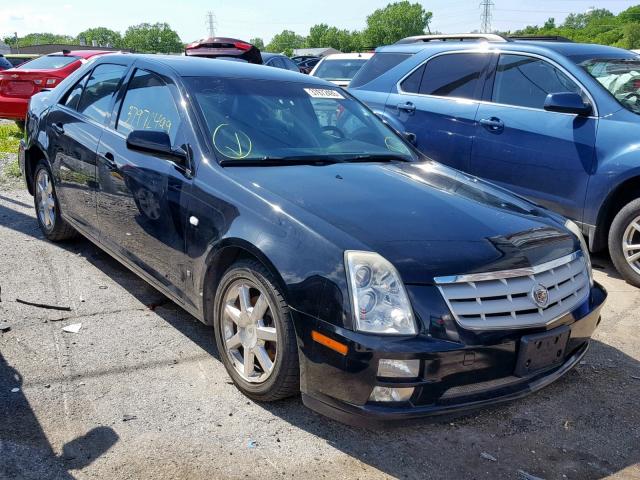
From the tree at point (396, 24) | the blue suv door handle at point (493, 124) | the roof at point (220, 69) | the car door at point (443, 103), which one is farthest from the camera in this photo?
the tree at point (396, 24)

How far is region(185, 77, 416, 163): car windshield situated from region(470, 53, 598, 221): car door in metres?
1.66

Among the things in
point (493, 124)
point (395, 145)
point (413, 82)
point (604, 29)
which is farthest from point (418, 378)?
point (604, 29)

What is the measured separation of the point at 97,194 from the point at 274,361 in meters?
2.14

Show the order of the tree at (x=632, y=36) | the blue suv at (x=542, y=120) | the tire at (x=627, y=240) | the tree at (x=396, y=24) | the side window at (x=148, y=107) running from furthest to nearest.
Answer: the tree at (x=396, y=24)
the tree at (x=632, y=36)
the blue suv at (x=542, y=120)
the tire at (x=627, y=240)
the side window at (x=148, y=107)

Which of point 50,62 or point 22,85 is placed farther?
point 50,62

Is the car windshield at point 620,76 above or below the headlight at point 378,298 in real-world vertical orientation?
above

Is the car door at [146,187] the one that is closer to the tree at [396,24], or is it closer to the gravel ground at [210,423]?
the gravel ground at [210,423]

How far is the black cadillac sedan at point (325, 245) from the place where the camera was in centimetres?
261

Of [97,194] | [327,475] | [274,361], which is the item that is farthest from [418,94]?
[327,475]

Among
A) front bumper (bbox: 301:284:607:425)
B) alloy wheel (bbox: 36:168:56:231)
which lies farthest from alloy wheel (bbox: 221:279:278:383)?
alloy wheel (bbox: 36:168:56:231)

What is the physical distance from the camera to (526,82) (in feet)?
18.8

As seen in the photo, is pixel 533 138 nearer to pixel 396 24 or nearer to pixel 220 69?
pixel 220 69

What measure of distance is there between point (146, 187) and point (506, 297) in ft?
7.31

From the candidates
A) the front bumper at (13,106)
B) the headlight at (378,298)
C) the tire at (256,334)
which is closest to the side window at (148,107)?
the tire at (256,334)
